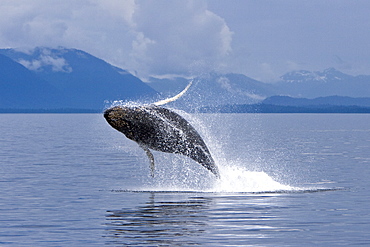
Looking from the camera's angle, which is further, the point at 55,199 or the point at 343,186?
the point at 343,186

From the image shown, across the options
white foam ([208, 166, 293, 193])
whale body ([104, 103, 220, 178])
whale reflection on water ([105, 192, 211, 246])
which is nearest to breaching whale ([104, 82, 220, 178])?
whale body ([104, 103, 220, 178])

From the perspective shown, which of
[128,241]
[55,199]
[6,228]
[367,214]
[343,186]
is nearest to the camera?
[128,241]

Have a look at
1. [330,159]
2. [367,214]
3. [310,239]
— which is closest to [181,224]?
[310,239]

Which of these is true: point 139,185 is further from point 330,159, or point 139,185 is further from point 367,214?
point 330,159

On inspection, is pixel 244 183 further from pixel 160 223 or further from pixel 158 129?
pixel 160 223

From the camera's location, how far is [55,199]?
2469 cm

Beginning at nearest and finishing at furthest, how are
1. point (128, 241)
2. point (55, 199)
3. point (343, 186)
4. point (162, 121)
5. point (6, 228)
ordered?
1. point (128, 241)
2. point (6, 228)
3. point (162, 121)
4. point (55, 199)
5. point (343, 186)

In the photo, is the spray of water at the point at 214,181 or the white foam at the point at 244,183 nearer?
the spray of water at the point at 214,181

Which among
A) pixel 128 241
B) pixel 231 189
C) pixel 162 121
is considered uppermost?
pixel 162 121

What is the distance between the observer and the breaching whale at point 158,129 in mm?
22844

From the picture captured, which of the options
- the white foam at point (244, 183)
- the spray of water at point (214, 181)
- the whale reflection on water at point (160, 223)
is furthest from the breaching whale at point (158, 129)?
the white foam at point (244, 183)

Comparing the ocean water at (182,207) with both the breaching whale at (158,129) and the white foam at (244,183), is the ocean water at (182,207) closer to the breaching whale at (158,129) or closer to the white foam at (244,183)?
the white foam at (244,183)

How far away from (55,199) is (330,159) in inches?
1032

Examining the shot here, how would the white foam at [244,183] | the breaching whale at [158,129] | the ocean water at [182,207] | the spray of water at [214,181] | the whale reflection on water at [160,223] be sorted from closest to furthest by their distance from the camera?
the whale reflection on water at [160,223]
the ocean water at [182,207]
the breaching whale at [158,129]
the spray of water at [214,181]
the white foam at [244,183]
